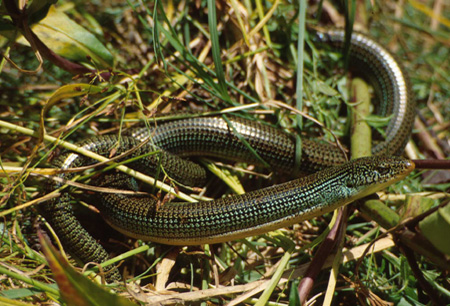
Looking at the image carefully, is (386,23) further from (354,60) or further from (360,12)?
(354,60)

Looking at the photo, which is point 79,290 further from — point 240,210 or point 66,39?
point 66,39

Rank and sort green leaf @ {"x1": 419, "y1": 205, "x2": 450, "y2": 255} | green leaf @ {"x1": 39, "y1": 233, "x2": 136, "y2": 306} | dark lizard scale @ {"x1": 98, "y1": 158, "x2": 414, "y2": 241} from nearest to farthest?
green leaf @ {"x1": 39, "y1": 233, "x2": 136, "y2": 306}
green leaf @ {"x1": 419, "y1": 205, "x2": 450, "y2": 255}
dark lizard scale @ {"x1": 98, "y1": 158, "x2": 414, "y2": 241}

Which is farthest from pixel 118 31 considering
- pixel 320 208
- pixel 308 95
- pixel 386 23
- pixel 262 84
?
pixel 386 23

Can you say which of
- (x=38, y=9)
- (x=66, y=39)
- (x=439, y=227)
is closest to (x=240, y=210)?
(x=439, y=227)

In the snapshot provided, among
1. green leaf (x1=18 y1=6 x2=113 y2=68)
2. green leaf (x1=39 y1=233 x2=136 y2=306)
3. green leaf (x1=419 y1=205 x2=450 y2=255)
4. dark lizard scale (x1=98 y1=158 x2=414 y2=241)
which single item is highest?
green leaf (x1=18 y1=6 x2=113 y2=68)

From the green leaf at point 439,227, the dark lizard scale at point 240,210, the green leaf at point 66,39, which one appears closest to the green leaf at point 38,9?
the green leaf at point 66,39

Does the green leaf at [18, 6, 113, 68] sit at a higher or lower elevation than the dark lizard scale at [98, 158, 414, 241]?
higher

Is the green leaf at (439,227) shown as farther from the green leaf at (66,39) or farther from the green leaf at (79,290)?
the green leaf at (66,39)

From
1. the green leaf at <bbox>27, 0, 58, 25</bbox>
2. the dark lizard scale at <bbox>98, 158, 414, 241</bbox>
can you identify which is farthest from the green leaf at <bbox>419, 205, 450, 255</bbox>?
the green leaf at <bbox>27, 0, 58, 25</bbox>

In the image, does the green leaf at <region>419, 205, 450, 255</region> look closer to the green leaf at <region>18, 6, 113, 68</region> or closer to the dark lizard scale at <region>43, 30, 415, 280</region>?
the dark lizard scale at <region>43, 30, 415, 280</region>
